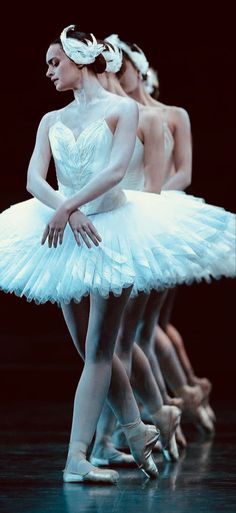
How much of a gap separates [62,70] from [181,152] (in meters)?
1.28

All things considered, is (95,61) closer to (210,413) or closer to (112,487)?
(112,487)

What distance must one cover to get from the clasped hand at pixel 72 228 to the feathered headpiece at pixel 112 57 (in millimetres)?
609

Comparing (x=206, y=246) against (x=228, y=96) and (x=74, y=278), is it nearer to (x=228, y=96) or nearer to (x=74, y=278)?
(x=74, y=278)

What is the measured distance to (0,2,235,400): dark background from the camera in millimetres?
7883

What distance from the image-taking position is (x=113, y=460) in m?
4.13

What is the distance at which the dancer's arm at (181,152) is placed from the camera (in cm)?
500

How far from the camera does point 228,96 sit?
8289 mm

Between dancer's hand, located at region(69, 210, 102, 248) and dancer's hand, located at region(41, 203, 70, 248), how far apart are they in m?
0.02

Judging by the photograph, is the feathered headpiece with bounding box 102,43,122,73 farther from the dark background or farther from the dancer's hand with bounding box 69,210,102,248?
the dark background

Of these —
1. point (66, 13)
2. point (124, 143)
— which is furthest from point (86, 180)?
point (66, 13)

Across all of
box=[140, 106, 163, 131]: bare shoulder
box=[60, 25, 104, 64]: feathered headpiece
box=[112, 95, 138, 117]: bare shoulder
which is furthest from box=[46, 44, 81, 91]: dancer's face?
box=[140, 106, 163, 131]: bare shoulder

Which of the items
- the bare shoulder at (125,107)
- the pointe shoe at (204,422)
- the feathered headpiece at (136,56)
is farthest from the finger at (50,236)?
the pointe shoe at (204,422)

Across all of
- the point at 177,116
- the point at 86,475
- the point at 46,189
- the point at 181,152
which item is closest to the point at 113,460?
the point at 86,475

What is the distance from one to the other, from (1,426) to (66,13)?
349 cm
